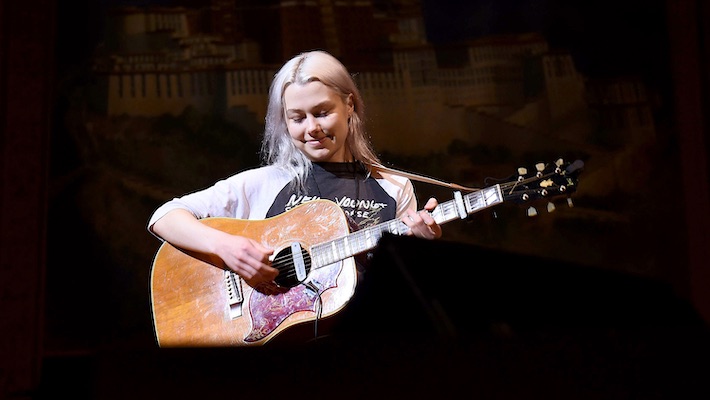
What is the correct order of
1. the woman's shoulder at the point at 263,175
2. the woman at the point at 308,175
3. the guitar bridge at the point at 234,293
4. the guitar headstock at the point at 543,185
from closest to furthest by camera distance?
the guitar headstock at the point at 543,185 → the guitar bridge at the point at 234,293 → the woman at the point at 308,175 → the woman's shoulder at the point at 263,175

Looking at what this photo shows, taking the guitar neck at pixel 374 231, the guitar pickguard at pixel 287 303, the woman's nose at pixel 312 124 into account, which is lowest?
the guitar pickguard at pixel 287 303

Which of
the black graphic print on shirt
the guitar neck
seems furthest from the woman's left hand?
the black graphic print on shirt

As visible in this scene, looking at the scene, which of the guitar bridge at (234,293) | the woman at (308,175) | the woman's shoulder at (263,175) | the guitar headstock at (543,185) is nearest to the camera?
the guitar headstock at (543,185)

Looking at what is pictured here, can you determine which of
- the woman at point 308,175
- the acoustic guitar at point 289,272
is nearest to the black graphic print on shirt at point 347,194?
the woman at point 308,175

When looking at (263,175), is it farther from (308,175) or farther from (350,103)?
(350,103)

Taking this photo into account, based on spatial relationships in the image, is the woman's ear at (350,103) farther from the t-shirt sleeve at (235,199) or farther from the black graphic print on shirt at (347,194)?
the t-shirt sleeve at (235,199)

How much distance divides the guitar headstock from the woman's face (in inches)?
23.6

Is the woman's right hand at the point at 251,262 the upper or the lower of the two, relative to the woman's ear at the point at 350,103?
lower

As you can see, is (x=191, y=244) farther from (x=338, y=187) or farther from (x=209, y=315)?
(x=338, y=187)

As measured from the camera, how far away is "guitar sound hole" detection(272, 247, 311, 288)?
7.19 ft

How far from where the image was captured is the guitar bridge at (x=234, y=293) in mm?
2237

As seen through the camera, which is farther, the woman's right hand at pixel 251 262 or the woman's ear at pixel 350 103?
the woman's ear at pixel 350 103

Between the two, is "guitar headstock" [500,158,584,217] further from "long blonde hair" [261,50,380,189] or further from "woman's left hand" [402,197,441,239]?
"long blonde hair" [261,50,380,189]

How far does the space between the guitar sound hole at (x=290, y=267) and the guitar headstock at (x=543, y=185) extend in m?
0.62
